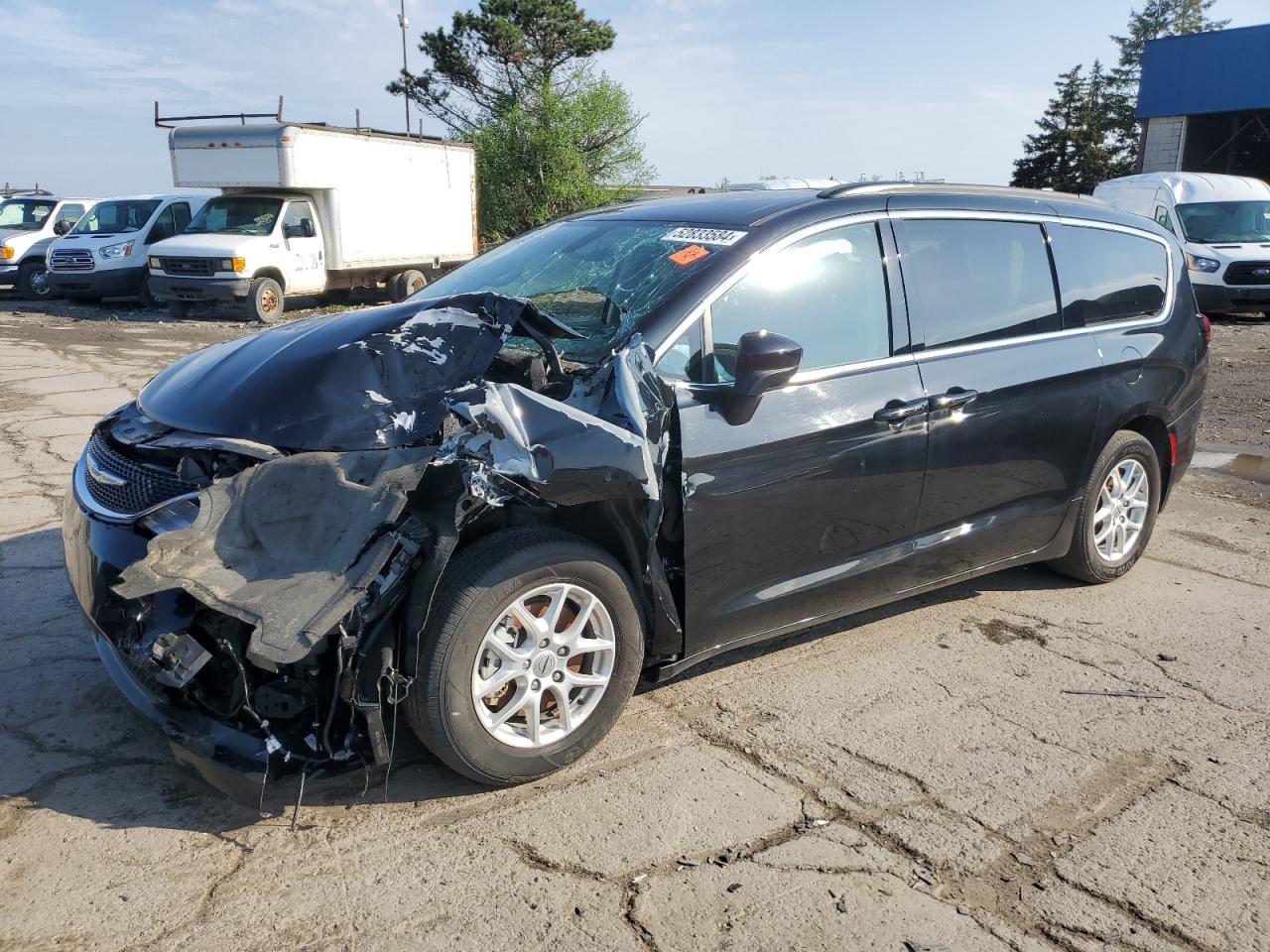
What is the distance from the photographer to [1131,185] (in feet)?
62.0

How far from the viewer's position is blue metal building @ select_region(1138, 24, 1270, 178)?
2884 cm

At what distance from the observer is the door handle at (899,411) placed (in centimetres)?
393

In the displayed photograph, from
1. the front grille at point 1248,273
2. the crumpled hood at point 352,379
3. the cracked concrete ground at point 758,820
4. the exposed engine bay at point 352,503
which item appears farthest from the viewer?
the front grille at point 1248,273

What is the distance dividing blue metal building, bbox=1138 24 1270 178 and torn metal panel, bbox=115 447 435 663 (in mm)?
32784

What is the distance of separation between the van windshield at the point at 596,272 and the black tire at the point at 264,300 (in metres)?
12.2

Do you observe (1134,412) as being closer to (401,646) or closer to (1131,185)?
(401,646)

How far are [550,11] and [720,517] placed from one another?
38705 mm

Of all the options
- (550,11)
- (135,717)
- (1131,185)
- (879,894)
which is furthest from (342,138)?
(550,11)

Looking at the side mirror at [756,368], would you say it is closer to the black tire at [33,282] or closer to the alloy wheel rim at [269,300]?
the alloy wheel rim at [269,300]

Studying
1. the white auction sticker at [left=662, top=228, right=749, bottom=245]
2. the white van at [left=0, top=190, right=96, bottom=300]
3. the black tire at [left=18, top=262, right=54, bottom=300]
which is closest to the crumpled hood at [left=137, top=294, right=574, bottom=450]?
the white auction sticker at [left=662, top=228, right=749, bottom=245]

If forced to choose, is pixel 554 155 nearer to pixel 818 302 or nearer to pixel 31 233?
pixel 31 233

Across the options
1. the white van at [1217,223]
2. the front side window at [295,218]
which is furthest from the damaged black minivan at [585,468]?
the white van at [1217,223]

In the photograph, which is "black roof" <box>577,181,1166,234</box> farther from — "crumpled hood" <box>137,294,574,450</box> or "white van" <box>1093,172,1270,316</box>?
"white van" <box>1093,172,1270,316</box>

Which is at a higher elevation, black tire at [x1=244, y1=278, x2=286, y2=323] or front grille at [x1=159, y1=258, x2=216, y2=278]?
front grille at [x1=159, y1=258, x2=216, y2=278]
